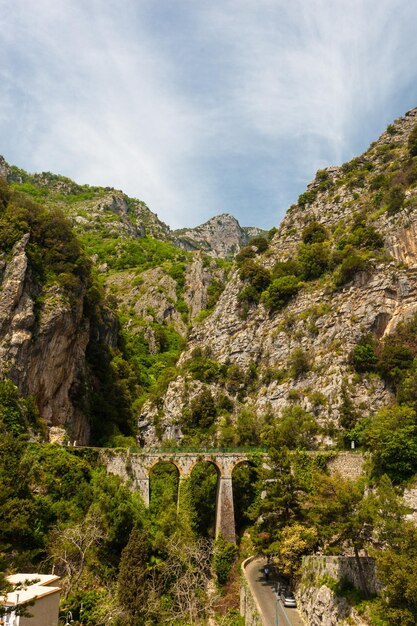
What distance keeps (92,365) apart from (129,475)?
1903 cm

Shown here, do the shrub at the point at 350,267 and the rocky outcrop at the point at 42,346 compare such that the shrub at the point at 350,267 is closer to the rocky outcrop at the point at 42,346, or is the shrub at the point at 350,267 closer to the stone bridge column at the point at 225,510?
the stone bridge column at the point at 225,510

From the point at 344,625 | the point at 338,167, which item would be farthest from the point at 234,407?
the point at 338,167

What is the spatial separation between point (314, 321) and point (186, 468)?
23.2 m

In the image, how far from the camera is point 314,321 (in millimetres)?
54062

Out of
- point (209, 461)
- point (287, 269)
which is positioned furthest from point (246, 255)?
point (209, 461)

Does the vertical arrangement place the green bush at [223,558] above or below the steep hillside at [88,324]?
below

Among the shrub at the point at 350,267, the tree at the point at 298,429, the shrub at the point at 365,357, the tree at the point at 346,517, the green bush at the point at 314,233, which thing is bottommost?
the tree at the point at 346,517

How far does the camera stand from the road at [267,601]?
78.8 feet

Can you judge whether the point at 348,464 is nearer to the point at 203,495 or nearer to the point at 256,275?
the point at 203,495

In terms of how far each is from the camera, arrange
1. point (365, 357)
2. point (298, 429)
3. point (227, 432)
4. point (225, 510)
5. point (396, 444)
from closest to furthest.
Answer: point (396, 444), point (225, 510), point (298, 429), point (365, 357), point (227, 432)

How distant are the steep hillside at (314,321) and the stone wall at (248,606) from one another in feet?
49.6

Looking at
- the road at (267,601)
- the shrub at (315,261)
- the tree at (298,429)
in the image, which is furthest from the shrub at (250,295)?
the road at (267,601)

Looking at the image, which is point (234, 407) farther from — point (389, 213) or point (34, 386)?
point (389, 213)

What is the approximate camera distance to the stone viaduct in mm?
36906
